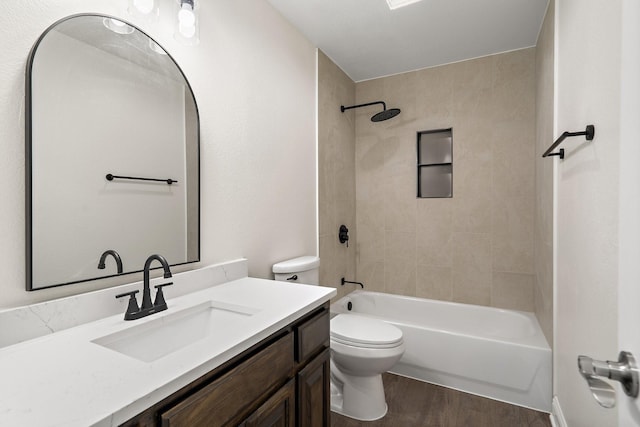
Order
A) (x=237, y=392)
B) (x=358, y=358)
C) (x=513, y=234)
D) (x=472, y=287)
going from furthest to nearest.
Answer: (x=472, y=287), (x=513, y=234), (x=358, y=358), (x=237, y=392)

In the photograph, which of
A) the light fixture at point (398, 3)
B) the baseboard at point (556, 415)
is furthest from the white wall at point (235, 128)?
the baseboard at point (556, 415)

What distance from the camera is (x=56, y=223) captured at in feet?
3.36

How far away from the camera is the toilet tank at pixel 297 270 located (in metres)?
1.93

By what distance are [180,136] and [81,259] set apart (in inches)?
25.0

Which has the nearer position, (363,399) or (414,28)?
(363,399)

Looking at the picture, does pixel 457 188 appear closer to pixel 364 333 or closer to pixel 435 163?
pixel 435 163

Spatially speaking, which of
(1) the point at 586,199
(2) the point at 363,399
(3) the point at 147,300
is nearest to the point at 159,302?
(3) the point at 147,300

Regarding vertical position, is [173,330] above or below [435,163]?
below

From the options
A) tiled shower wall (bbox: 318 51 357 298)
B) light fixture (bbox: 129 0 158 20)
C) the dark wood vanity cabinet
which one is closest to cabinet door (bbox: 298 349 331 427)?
the dark wood vanity cabinet

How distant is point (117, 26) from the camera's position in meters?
1.18

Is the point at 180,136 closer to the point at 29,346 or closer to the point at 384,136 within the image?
the point at 29,346

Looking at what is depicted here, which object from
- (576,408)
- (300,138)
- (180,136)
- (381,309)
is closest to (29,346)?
(180,136)

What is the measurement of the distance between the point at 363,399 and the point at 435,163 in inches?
80.3

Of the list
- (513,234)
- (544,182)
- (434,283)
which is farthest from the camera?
(434,283)
